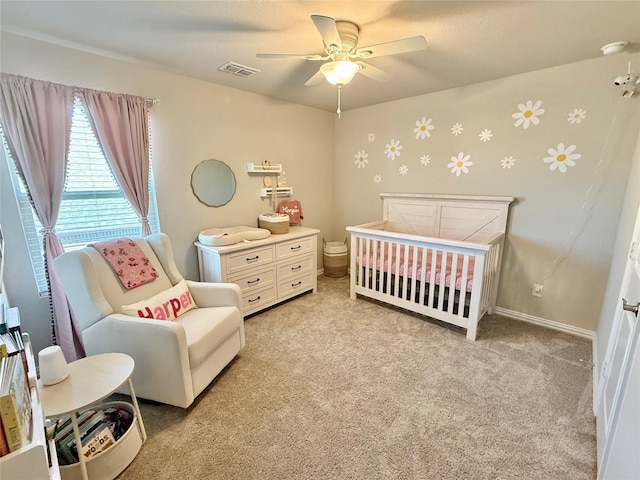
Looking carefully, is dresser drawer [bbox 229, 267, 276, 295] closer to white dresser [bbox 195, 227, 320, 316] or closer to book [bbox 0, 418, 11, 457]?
white dresser [bbox 195, 227, 320, 316]

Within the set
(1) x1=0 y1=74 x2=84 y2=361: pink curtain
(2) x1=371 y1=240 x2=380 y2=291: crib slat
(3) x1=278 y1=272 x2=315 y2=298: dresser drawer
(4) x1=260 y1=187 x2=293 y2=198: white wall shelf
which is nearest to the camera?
(1) x1=0 y1=74 x2=84 y2=361: pink curtain

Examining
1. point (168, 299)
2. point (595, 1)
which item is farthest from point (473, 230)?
point (168, 299)

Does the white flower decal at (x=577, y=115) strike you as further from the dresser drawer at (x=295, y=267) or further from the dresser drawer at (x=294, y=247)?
the dresser drawer at (x=295, y=267)

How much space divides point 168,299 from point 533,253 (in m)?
3.11

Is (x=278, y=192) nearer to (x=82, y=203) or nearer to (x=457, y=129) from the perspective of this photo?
(x=82, y=203)

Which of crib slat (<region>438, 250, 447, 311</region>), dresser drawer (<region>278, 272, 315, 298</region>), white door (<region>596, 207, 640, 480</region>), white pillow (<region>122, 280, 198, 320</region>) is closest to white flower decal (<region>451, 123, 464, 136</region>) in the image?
crib slat (<region>438, 250, 447, 311</region>)

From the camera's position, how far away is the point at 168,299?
2027 millimetres

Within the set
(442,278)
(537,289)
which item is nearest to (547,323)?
(537,289)

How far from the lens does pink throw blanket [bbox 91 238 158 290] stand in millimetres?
1945

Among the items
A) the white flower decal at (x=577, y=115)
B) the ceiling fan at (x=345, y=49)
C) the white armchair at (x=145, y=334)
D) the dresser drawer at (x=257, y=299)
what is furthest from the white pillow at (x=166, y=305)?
the white flower decal at (x=577, y=115)

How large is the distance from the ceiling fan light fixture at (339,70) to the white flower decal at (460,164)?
68.1 inches

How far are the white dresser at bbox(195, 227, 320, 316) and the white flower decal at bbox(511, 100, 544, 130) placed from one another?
2256mm

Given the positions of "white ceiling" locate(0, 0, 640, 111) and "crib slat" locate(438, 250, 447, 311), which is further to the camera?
"crib slat" locate(438, 250, 447, 311)

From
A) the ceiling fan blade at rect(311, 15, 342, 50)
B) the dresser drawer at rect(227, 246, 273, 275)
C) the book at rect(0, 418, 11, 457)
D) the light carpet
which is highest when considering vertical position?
the ceiling fan blade at rect(311, 15, 342, 50)
